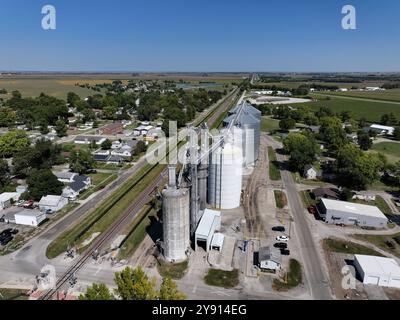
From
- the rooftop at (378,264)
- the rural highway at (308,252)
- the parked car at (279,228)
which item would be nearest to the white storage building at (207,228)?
the parked car at (279,228)

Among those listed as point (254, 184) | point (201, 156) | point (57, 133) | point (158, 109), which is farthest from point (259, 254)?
point (158, 109)

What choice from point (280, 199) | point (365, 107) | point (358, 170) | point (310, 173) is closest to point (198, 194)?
point (280, 199)

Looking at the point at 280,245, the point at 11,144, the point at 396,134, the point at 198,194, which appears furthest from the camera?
the point at 396,134

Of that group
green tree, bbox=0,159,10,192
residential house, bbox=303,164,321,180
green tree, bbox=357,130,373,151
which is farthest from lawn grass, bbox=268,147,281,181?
green tree, bbox=0,159,10,192

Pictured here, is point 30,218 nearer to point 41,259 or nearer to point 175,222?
point 41,259

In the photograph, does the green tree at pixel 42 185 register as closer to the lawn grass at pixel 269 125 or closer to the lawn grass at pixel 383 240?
the lawn grass at pixel 383 240

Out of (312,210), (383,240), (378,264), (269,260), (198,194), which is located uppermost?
(198,194)
